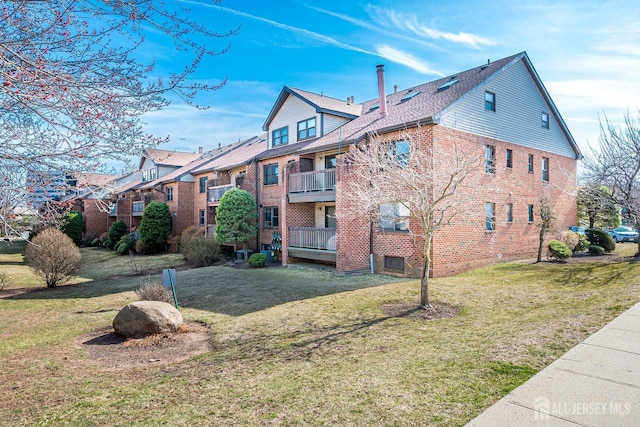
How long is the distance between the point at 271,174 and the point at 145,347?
53.2 ft

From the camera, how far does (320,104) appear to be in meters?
21.2

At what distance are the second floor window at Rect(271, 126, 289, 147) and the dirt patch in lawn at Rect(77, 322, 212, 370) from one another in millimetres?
16362

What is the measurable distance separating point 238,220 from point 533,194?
1623 centimetres

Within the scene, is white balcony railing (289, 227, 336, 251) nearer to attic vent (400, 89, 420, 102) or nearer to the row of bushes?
attic vent (400, 89, 420, 102)

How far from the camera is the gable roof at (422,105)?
599 inches

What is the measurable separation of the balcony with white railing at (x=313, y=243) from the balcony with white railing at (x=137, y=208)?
23.0 m

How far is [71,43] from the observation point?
179 inches

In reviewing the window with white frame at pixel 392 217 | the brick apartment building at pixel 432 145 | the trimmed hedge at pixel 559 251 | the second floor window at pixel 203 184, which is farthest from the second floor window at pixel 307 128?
the trimmed hedge at pixel 559 251

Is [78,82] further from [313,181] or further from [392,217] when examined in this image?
[313,181]

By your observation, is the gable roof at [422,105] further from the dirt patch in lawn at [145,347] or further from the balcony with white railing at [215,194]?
the dirt patch in lawn at [145,347]

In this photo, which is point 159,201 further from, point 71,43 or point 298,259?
point 71,43

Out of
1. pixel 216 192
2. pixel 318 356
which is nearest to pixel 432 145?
pixel 318 356

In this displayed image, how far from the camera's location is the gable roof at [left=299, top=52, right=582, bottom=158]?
15203 mm

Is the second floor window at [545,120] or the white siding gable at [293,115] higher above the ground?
the white siding gable at [293,115]
